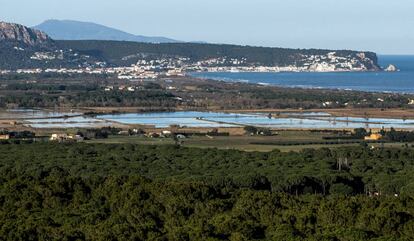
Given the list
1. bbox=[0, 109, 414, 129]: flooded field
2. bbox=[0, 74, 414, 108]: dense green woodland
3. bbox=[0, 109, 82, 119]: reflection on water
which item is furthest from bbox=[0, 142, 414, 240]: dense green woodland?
bbox=[0, 74, 414, 108]: dense green woodland

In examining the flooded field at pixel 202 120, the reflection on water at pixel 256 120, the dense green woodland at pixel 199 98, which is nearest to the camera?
the flooded field at pixel 202 120

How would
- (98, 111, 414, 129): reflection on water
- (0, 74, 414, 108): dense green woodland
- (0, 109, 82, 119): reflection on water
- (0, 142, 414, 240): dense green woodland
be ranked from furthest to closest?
(0, 74, 414, 108): dense green woodland
(0, 109, 82, 119): reflection on water
(98, 111, 414, 129): reflection on water
(0, 142, 414, 240): dense green woodland

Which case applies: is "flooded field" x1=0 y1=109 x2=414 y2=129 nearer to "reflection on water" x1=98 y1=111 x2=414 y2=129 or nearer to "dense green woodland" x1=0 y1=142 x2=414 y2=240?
"reflection on water" x1=98 y1=111 x2=414 y2=129

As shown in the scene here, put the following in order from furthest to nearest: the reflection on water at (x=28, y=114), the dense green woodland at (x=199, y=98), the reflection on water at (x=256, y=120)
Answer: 1. the dense green woodland at (x=199, y=98)
2. the reflection on water at (x=28, y=114)
3. the reflection on water at (x=256, y=120)

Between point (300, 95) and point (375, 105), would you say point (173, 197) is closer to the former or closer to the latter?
point (375, 105)

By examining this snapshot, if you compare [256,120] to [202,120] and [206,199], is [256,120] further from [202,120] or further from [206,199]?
[206,199]

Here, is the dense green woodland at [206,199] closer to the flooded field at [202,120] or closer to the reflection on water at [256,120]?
the flooded field at [202,120]

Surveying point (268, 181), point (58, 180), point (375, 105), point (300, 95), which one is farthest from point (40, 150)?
point (300, 95)

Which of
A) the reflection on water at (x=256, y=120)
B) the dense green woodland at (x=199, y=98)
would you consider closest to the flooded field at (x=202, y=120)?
the reflection on water at (x=256, y=120)

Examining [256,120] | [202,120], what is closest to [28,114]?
[202,120]
